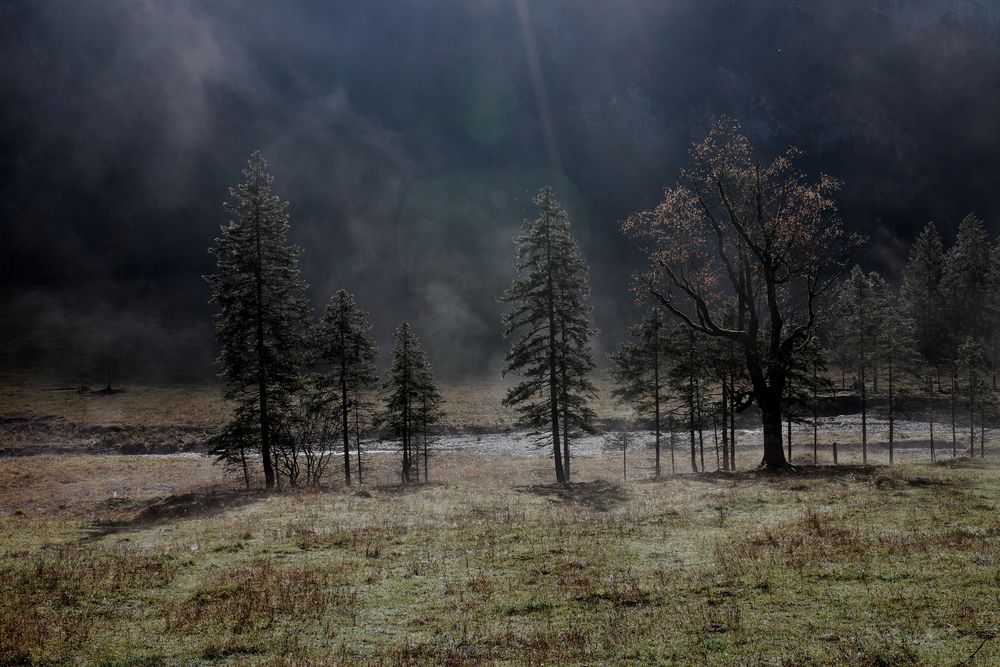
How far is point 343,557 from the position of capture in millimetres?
12555

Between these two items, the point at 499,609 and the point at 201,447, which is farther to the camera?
the point at 201,447

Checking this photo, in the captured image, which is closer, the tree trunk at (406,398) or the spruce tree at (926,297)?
the tree trunk at (406,398)

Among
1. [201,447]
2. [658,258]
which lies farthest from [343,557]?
[201,447]

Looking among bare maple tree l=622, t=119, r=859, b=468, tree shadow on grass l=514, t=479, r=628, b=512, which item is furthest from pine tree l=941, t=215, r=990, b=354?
tree shadow on grass l=514, t=479, r=628, b=512

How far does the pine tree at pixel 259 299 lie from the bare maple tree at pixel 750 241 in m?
18.2

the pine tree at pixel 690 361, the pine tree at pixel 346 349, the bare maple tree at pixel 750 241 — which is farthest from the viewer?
the pine tree at pixel 690 361

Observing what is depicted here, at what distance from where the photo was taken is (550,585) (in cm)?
970

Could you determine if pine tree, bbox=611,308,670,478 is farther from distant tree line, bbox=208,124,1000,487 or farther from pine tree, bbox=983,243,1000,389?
pine tree, bbox=983,243,1000,389

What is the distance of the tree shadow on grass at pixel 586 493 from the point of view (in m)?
19.2

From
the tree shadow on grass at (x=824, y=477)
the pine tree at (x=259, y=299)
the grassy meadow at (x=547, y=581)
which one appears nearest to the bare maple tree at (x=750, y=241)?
the tree shadow on grass at (x=824, y=477)

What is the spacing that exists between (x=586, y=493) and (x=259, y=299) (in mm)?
19520

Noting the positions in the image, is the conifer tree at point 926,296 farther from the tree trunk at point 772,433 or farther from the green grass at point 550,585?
the green grass at point 550,585

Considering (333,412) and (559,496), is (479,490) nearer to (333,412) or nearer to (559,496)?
(559,496)

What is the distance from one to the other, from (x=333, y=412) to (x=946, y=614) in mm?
36813
